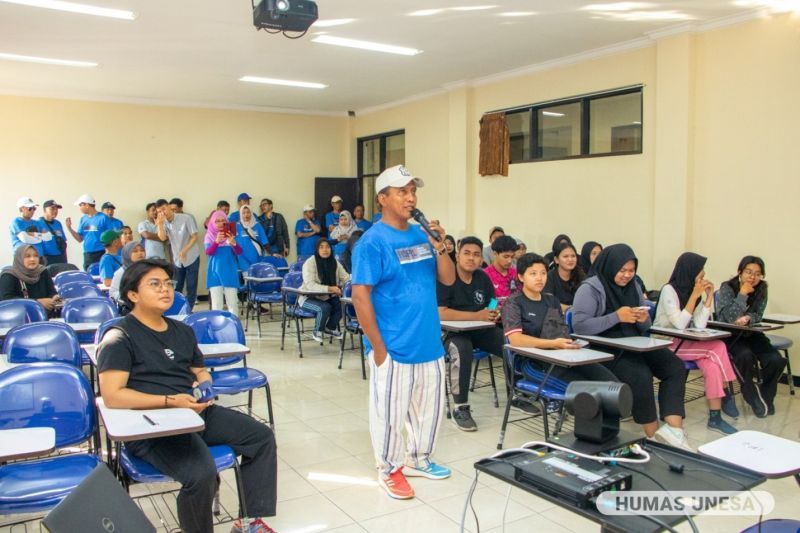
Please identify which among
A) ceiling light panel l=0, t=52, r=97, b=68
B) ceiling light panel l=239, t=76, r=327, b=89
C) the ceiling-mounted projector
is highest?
ceiling light panel l=239, t=76, r=327, b=89

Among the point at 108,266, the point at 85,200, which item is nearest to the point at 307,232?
the point at 85,200

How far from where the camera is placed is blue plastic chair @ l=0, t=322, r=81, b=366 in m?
3.37

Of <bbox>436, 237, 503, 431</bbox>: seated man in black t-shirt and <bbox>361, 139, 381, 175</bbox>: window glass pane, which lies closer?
<bbox>436, 237, 503, 431</bbox>: seated man in black t-shirt

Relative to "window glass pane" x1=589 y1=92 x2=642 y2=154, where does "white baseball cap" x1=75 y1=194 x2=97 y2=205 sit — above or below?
below

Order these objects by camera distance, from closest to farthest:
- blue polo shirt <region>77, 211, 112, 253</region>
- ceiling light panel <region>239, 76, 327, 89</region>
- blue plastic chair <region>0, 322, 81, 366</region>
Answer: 1. blue plastic chair <region>0, 322, 81, 366</region>
2. ceiling light panel <region>239, 76, 327, 89</region>
3. blue polo shirt <region>77, 211, 112, 253</region>

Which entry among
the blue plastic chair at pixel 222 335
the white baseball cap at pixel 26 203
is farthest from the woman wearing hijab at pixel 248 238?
the blue plastic chair at pixel 222 335

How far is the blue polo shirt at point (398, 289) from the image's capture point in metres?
3.06

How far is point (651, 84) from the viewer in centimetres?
669

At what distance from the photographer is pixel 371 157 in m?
11.7

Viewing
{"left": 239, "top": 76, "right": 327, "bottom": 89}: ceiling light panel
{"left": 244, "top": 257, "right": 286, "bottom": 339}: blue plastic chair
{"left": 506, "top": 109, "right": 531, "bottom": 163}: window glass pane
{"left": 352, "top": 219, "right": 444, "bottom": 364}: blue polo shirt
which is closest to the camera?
{"left": 352, "top": 219, "right": 444, "bottom": 364}: blue polo shirt

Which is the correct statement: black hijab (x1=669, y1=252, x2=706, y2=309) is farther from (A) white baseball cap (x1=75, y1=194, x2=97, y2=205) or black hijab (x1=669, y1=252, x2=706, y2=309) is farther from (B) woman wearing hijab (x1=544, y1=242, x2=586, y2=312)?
(A) white baseball cap (x1=75, y1=194, x2=97, y2=205)

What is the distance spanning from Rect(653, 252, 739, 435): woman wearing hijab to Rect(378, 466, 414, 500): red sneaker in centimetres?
220

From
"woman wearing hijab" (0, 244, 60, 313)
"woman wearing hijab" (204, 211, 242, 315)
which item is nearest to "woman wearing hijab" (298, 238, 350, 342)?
"woman wearing hijab" (204, 211, 242, 315)

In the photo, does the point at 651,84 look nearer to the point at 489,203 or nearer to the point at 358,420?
the point at 489,203
